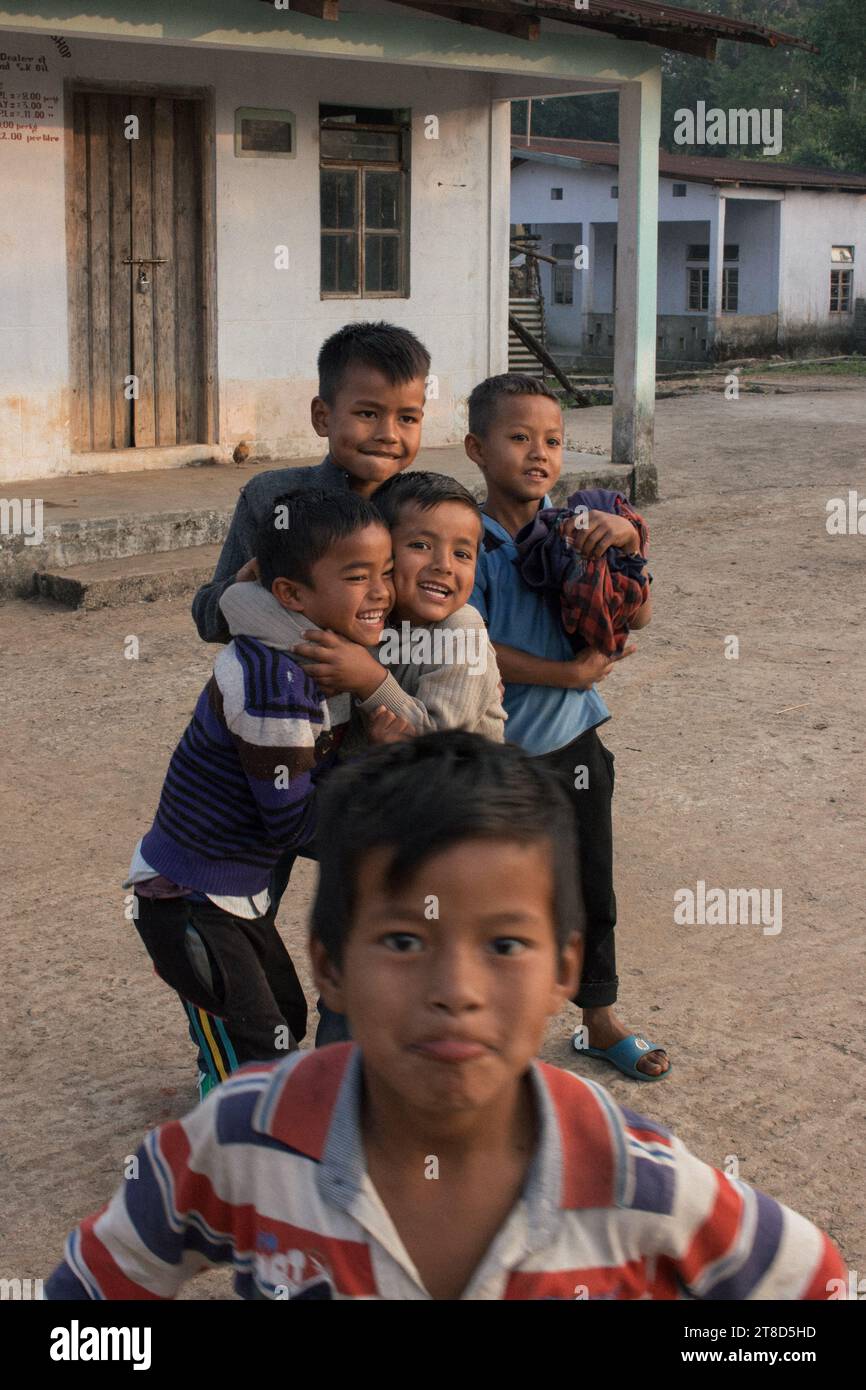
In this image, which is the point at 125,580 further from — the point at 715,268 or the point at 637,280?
the point at 715,268

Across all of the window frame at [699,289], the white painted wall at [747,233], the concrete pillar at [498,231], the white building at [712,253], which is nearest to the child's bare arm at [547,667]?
the concrete pillar at [498,231]

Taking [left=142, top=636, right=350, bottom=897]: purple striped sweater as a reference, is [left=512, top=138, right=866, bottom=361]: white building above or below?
above

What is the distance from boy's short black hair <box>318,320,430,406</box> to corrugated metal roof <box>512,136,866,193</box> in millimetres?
24625

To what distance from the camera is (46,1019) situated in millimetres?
3764

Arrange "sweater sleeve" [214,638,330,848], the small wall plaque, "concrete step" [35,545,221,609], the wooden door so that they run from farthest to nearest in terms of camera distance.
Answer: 1. the small wall plaque
2. the wooden door
3. "concrete step" [35,545,221,609]
4. "sweater sleeve" [214,638,330,848]

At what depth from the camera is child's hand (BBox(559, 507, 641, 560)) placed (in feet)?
9.85

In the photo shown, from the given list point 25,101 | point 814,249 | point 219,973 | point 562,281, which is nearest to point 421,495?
point 219,973

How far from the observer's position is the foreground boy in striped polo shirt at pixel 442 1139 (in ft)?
4.46

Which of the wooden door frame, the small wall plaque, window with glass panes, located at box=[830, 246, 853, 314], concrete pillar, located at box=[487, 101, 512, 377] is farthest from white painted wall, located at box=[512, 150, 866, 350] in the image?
the wooden door frame

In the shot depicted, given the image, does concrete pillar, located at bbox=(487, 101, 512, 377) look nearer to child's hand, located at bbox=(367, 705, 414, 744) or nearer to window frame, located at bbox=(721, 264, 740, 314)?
child's hand, located at bbox=(367, 705, 414, 744)

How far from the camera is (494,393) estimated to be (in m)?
3.12

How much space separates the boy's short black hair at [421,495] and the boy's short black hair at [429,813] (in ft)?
3.84

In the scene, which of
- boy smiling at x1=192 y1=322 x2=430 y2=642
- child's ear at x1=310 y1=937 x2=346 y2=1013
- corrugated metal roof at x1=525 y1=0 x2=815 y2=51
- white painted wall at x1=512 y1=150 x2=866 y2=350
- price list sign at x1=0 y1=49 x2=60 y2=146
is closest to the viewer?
child's ear at x1=310 y1=937 x2=346 y2=1013
